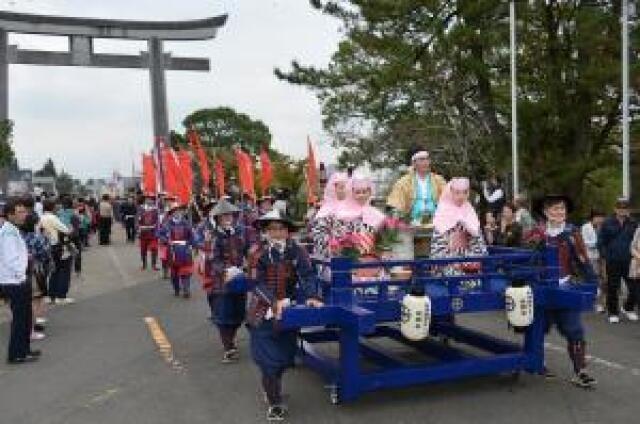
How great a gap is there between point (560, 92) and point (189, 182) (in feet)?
34.0

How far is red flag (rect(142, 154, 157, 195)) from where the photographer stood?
20.3 metres

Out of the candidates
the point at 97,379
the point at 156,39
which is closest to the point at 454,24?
the point at 97,379

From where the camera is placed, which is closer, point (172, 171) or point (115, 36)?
point (172, 171)

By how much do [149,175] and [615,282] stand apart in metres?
12.7

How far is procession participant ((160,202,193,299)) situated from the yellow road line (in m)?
2.22

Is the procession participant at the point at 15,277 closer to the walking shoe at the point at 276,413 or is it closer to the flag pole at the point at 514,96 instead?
the walking shoe at the point at 276,413

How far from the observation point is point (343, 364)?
6.54m

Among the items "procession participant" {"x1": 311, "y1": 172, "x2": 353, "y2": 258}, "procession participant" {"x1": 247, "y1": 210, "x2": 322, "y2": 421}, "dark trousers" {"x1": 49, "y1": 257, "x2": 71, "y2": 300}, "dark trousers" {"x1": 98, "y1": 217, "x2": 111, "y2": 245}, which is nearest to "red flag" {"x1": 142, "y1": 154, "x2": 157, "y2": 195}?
"dark trousers" {"x1": 49, "y1": 257, "x2": 71, "y2": 300}

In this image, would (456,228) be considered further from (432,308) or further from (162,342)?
(162,342)

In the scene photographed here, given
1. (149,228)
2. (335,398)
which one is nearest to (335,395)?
(335,398)

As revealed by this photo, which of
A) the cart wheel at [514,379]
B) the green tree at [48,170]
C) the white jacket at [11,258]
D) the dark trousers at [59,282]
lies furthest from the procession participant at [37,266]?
the green tree at [48,170]

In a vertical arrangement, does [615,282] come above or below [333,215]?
below

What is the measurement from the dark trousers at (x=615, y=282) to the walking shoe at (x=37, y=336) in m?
7.38

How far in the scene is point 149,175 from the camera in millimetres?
20750
